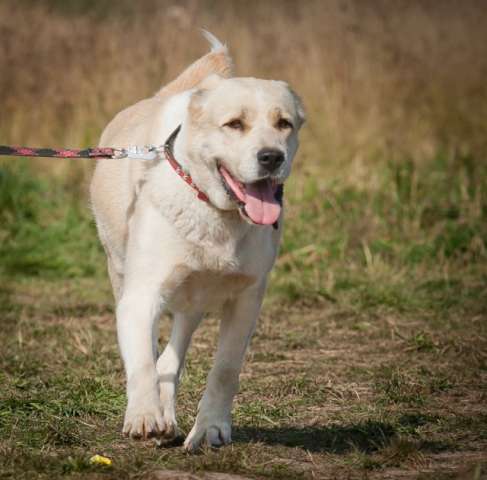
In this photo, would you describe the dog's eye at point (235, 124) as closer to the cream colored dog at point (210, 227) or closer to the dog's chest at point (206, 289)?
the cream colored dog at point (210, 227)

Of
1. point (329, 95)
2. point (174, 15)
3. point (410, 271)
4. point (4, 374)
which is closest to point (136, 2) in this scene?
point (174, 15)

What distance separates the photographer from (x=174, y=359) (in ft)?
14.1

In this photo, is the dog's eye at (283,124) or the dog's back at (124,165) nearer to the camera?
the dog's eye at (283,124)

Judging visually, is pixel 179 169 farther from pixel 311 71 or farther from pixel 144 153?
pixel 311 71

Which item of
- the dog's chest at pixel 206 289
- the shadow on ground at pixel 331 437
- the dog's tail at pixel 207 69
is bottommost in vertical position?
the shadow on ground at pixel 331 437

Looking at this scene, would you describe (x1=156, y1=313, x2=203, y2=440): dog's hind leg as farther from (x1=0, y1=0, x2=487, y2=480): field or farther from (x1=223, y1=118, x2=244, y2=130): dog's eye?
(x1=223, y1=118, x2=244, y2=130): dog's eye

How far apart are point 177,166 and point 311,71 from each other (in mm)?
5191

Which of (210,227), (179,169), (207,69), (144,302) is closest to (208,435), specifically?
(144,302)

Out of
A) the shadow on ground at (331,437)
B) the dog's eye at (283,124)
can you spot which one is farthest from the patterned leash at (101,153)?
Answer: the shadow on ground at (331,437)

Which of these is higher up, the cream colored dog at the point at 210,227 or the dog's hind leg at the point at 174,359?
the cream colored dog at the point at 210,227

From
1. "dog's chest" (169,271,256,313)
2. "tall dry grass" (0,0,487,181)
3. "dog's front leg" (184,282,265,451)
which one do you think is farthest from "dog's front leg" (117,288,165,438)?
"tall dry grass" (0,0,487,181)

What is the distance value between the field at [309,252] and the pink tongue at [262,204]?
81 cm

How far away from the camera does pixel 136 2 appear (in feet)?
37.1

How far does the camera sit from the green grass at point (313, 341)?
11.9 feet
